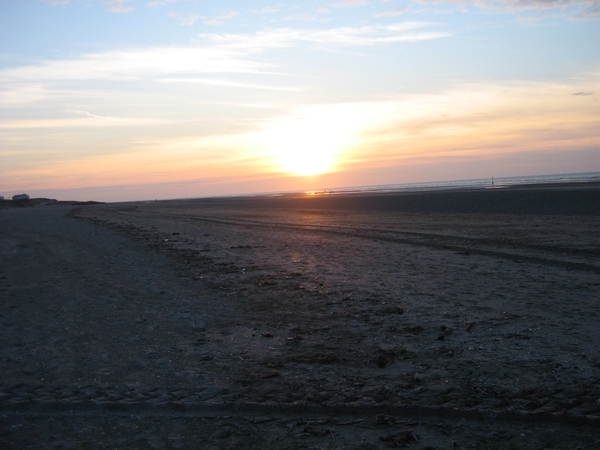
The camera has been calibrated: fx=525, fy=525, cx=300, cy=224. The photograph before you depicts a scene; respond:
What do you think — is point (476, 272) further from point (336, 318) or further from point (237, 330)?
point (237, 330)

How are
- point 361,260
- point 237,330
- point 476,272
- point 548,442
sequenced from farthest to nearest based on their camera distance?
point 361,260 → point 476,272 → point 237,330 → point 548,442

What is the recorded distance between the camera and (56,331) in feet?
20.9

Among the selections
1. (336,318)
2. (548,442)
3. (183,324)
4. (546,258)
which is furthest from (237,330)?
(546,258)

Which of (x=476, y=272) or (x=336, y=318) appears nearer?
(x=336, y=318)

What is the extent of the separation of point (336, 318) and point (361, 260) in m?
4.63

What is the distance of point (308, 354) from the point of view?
535cm

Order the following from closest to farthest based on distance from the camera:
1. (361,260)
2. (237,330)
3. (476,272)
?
(237,330) → (476,272) → (361,260)

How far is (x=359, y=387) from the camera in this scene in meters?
4.47

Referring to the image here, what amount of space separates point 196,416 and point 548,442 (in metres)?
2.52

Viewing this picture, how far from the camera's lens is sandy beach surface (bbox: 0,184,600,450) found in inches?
150

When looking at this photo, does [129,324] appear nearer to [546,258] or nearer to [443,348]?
[443,348]

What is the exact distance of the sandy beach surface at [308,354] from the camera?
3801 mm

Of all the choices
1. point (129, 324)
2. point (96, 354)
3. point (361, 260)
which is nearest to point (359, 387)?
point (96, 354)

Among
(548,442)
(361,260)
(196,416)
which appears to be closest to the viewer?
(548,442)
